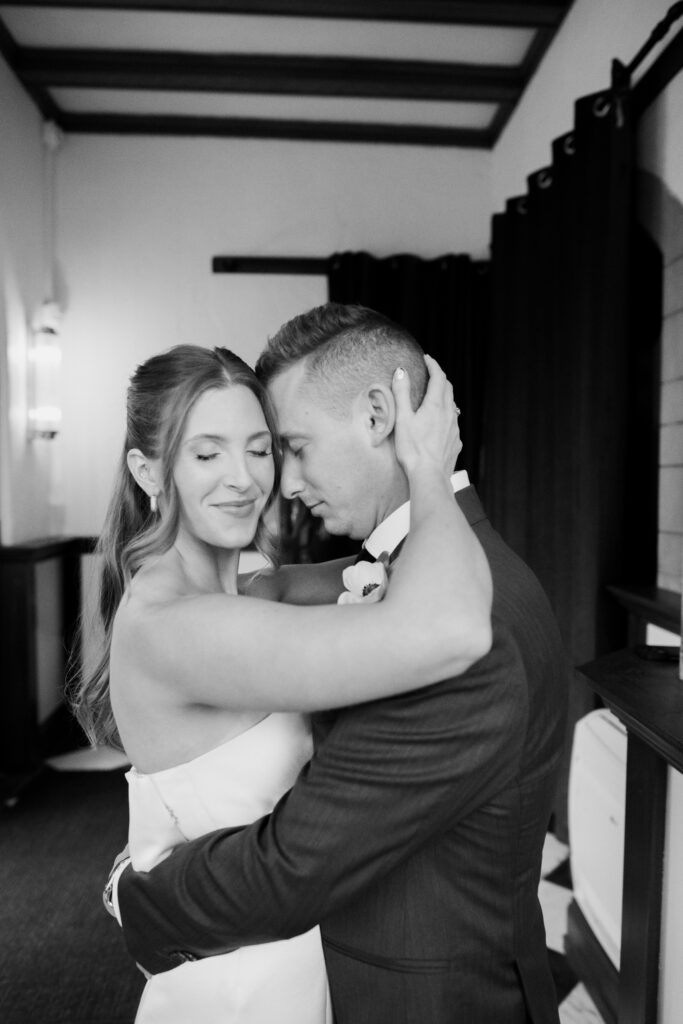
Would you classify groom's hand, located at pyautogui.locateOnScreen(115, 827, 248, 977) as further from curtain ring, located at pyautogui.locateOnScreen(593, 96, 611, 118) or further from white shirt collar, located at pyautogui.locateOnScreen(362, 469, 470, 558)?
curtain ring, located at pyautogui.locateOnScreen(593, 96, 611, 118)

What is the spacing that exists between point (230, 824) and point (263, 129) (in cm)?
422

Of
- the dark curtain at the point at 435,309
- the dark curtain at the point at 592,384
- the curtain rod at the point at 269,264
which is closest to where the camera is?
the dark curtain at the point at 592,384

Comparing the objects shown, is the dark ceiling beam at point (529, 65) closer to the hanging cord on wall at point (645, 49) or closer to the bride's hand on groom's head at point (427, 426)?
the hanging cord on wall at point (645, 49)

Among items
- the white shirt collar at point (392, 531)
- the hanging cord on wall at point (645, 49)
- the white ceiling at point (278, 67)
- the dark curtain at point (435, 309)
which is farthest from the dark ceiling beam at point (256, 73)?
the white shirt collar at point (392, 531)

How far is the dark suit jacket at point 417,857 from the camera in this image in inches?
36.9

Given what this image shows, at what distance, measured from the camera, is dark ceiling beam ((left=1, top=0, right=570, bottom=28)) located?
3.33 metres

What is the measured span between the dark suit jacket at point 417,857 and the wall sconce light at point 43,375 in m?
3.61

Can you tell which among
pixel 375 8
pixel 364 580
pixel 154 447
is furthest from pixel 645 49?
pixel 364 580

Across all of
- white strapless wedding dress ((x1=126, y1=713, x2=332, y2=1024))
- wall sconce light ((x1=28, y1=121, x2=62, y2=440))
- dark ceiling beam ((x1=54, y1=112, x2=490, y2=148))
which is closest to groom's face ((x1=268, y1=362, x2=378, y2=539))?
white strapless wedding dress ((x1=126, y1=713, x2=332, y2=1024))

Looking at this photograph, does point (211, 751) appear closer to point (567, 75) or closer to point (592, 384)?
point (592, 384)

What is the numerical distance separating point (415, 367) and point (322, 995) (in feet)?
2.94

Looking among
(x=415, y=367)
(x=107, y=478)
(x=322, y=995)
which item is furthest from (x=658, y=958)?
(x=107, y=478)

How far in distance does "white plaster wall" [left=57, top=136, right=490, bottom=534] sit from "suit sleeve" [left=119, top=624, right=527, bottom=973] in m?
3.94

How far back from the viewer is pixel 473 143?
15.3 ft
